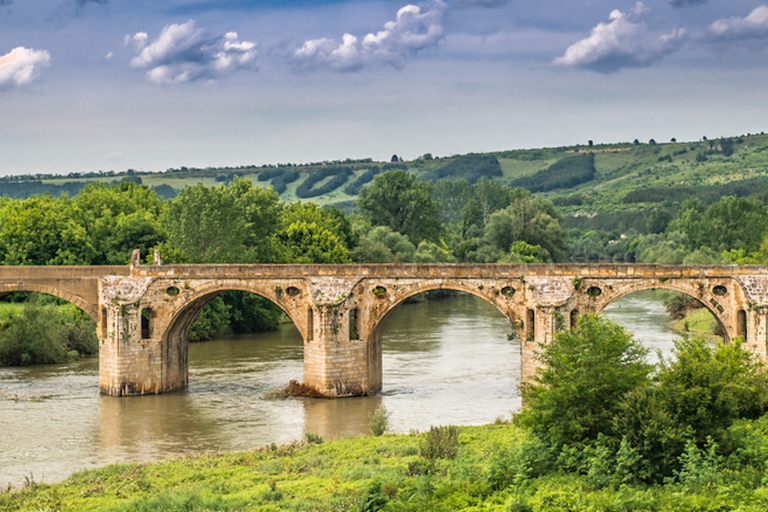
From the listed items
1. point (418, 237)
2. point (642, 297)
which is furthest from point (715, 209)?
point (418, 237)

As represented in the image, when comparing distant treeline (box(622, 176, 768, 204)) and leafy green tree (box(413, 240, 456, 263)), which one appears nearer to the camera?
leafy green tree (box(413, 240, 456, 263))

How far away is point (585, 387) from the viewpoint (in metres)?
23.4

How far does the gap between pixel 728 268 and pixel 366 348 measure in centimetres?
1397

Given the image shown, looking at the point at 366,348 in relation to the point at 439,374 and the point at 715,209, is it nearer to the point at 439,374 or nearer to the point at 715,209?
the point at 439,374

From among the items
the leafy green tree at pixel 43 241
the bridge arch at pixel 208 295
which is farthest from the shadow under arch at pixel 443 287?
the leafy green tree at pixel 43 241

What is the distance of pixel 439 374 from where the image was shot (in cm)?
4416

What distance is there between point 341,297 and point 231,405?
5.90 metres

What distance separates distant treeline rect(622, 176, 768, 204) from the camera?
166250 mm

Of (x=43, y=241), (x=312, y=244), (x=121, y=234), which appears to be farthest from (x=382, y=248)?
(x=43, y=241)

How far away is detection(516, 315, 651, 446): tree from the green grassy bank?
72 centimetres

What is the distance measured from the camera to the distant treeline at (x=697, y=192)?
166250 millimetres

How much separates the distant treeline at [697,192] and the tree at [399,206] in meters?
78.9

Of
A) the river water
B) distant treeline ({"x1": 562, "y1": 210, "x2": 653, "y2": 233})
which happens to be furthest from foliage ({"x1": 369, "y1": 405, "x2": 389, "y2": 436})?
distant treeline ({"x1": 562, "y1": 210, "x2": 653, "y2": 233})

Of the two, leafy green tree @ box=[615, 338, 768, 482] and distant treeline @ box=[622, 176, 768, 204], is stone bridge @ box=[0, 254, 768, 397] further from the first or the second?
distant treeline @ box=[622, 176, 768, 204]
